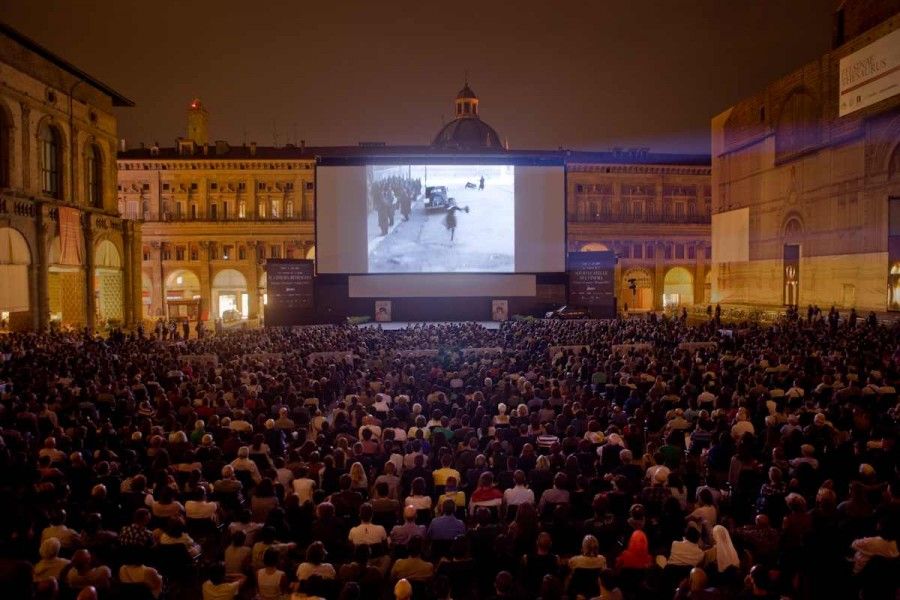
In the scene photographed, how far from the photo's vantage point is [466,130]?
66.9 metres

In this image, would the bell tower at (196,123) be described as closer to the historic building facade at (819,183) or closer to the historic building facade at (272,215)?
the historic building facade at (272,215)

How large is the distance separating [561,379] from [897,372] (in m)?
7.63

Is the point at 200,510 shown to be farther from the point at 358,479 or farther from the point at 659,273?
the point at 659,273

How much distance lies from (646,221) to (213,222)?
135 ft

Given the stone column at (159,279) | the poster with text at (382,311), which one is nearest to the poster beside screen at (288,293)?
the poster with text at (382,311)

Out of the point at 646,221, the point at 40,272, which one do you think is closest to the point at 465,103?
the point at 646,221

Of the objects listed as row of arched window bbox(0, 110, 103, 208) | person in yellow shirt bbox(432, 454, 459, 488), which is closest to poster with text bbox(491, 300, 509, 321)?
row of arched window bbox(0, 110, 103, 208)

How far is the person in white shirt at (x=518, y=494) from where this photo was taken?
784 cm

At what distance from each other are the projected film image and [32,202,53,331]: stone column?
1666cm

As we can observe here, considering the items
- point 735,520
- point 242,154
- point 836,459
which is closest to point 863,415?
point 836,459

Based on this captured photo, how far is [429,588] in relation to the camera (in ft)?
20.1

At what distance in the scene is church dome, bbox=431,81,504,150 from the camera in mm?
66125

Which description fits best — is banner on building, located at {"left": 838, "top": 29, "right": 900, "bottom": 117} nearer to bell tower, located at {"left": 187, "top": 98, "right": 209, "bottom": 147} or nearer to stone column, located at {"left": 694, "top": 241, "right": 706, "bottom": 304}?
stone column, located at {"left": 694, "top": 241, "right": 706, "bottom": 304}

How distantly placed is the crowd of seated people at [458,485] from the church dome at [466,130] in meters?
52.2
